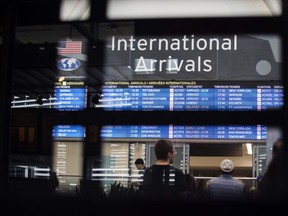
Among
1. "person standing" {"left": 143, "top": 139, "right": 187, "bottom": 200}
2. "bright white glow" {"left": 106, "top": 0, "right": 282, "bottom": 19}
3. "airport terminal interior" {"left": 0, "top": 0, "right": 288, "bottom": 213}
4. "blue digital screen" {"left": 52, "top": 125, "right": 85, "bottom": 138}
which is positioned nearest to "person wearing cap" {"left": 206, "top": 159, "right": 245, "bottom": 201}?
"airport terminal interior" {"left": 0, "top": 0, "right": 288, "bottom": 213}

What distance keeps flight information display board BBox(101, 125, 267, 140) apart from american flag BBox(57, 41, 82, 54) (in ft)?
1.87

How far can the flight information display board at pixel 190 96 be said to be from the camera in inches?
101

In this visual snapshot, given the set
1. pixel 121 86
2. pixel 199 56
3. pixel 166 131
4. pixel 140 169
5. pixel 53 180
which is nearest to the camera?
pixel 53 180

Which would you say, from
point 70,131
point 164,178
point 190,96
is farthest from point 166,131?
point 70,131

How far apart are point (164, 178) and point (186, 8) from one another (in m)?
0.90

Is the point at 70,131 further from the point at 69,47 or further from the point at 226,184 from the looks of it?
the point at 226,184

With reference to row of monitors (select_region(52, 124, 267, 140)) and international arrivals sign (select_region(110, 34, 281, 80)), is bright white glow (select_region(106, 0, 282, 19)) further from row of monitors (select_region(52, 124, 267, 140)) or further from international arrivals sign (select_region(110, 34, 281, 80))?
row of monitors (select_region(52, 124, 267, 140))

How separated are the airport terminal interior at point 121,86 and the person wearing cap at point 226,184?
13 cm

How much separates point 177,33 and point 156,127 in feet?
1.61

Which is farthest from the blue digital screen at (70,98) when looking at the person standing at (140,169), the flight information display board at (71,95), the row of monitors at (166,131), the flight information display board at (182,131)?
the person standing at (140,169)

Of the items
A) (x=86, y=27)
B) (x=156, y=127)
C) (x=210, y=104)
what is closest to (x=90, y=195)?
(x=156, y=127)

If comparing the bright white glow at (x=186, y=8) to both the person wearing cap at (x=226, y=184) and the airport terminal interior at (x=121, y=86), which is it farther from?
the person wearing cap at (x=226, y=184)

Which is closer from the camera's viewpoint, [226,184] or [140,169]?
[140,169]

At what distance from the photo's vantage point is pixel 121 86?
10.1 ft
